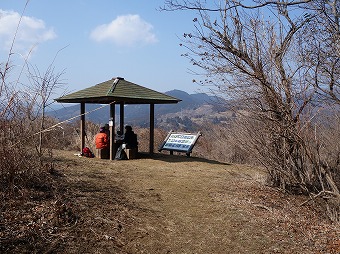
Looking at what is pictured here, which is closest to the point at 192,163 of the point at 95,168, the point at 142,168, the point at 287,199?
the point at 142,168

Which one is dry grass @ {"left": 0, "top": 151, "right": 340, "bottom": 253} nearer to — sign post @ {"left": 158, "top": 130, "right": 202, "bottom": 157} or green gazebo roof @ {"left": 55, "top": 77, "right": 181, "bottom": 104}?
green gazebo roof @ {"left": 55, "top": 77, "right": 181, "bottom": 104}

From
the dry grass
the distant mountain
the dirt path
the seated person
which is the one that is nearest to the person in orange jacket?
the seated person

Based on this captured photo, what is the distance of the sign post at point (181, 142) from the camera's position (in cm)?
1276

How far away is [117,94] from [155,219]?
21.0ft

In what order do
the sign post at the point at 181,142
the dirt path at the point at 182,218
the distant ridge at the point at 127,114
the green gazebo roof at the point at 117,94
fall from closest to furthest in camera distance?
the dirt path at the point at 182,218, the distant ridge at the point at 127,114, the green gazebo roof at the point at 117,94, the sign post at the point at 181,142

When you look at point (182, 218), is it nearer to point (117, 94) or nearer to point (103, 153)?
point (117, 94)

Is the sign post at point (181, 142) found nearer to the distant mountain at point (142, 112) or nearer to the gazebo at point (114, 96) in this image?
the gazebo at point (114, 96)

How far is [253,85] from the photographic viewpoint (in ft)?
19.5

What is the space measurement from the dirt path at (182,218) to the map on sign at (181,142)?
4706mm

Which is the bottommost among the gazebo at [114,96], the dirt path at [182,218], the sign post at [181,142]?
the dirt path at [182,218]

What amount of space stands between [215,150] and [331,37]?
13601 millimetres

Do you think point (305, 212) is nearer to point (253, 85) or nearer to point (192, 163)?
point (253, 85)

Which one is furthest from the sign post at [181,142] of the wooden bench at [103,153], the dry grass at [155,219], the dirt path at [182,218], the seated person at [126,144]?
the dry grass at [155,219]

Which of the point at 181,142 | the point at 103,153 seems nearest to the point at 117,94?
the point at 103,153
